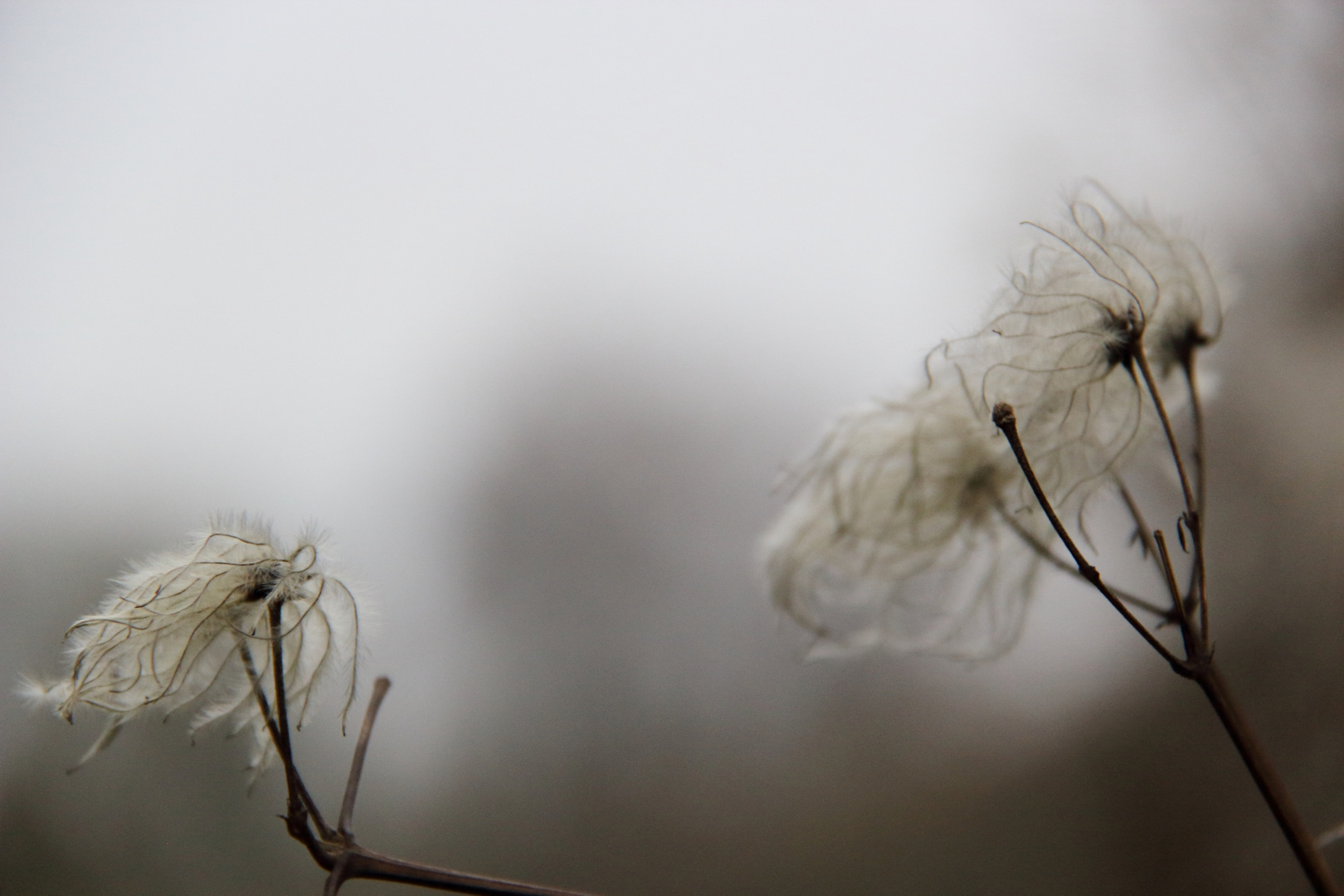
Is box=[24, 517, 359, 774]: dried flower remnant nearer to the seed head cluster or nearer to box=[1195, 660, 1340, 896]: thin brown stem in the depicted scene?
the seed head cluster

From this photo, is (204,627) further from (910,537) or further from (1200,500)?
(1200,500)

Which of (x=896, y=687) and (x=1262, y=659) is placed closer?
(x=1262, y=659)

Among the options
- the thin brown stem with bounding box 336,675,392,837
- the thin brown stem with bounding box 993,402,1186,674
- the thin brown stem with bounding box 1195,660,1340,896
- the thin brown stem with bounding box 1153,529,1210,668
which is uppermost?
the thin brown stem with bounding box 336,675,392,837

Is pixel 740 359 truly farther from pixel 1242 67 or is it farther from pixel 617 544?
pixel 1242 67

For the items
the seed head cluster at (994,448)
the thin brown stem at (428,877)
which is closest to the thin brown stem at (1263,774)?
the seed head cluster at (994,448)

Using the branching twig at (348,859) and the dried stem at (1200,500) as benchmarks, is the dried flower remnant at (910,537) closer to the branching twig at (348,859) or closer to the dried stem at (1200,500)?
the dried stem at (1200,500)

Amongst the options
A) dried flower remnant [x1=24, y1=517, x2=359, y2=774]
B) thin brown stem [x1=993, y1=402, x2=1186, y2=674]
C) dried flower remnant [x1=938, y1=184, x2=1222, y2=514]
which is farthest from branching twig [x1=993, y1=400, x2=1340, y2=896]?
dried flower remnant [x1=24, y1=517, x2=359, y2=774]

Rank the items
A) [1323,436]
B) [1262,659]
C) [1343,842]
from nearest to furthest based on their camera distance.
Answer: [1343,842]
[1323,436]
[1262,659]

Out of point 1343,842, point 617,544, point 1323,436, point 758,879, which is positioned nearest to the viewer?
point 1343,842

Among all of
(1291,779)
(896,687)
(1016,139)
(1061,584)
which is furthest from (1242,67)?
(896,687)
